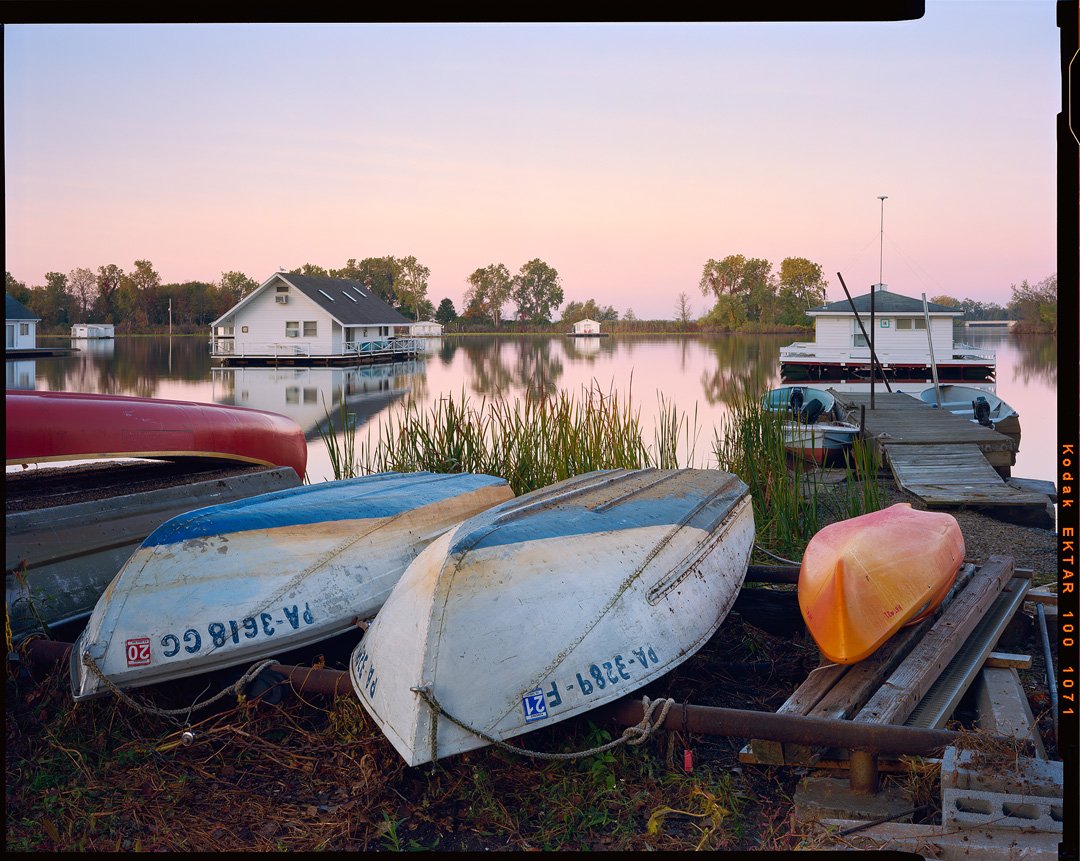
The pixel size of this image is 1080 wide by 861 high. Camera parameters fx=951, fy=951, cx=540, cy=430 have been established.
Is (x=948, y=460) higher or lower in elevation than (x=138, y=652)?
higher

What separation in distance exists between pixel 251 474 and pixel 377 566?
1847mm

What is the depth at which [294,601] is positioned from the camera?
3816 mm

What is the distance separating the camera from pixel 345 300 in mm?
45156

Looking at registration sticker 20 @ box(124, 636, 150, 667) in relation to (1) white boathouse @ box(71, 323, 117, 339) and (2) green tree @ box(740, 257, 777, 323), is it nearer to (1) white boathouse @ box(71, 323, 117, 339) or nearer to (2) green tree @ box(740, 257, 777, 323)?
(2) green tree @ box(740, 257, 777, 323)

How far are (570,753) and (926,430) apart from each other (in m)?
9.13

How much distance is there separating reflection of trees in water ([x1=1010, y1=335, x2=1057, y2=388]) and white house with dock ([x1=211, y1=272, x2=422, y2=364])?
26468mm

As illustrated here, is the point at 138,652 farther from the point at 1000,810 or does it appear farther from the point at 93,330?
the point at 93,330

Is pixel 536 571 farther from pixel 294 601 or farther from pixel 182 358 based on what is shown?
pixel 182 358

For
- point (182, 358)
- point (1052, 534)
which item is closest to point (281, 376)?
point (182, 358)

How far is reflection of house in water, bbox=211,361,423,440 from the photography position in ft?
73.8

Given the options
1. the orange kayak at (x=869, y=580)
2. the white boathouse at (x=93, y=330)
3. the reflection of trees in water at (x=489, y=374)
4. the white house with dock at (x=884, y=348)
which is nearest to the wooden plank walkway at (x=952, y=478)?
the orange kayak at (x=869, y=580)

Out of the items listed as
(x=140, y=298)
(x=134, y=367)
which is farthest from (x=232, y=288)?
(x=134, y=367)

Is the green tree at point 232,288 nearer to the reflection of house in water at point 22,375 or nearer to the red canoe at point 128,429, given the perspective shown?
the reflection of house in water at point 22,375

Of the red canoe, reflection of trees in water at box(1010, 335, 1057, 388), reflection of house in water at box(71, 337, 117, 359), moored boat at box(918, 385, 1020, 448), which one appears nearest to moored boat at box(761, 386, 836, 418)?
moored boat at box(918, 385, 1020, 448)
